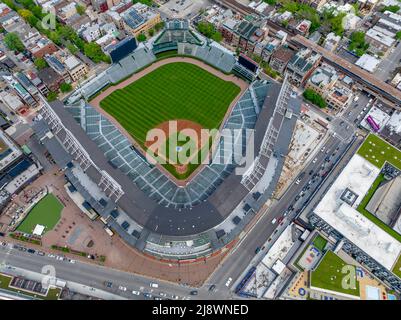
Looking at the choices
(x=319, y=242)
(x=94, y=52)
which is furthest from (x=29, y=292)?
(x=94, y=52)

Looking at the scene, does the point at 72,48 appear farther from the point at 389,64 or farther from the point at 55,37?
the point at 389,64

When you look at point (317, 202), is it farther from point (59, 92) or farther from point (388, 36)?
point (59, 92)

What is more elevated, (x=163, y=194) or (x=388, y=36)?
(x=388, y=36)

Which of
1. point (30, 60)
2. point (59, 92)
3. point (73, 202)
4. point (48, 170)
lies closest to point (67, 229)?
point (73, 202)

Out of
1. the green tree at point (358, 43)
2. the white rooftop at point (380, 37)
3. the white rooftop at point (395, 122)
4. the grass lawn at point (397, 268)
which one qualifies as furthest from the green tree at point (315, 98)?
the grass lawn at point (397, 268)

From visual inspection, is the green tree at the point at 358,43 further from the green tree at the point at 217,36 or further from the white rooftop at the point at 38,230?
the white rooftop at the point at 38,230
